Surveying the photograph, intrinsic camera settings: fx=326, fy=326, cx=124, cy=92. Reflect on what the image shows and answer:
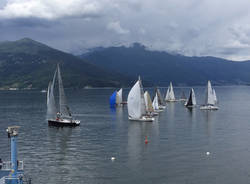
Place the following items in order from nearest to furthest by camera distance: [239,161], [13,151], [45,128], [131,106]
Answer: [13,151], [239,161], [45,128], [131,106]

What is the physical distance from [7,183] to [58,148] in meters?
34.3

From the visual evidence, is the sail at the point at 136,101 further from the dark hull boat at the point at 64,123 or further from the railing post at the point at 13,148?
the railing post at the point at 13,148

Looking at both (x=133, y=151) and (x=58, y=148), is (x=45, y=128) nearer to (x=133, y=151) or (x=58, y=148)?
(x=58, y=148)

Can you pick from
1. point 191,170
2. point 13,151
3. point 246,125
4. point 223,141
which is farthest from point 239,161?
point 246,125

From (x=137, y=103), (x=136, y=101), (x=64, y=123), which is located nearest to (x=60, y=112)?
(x=64, y=123)

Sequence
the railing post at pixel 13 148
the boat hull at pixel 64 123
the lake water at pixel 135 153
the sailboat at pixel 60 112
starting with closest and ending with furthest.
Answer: the railing post at pixel 13 148 → the lake water at pixel 135 153 → the boat hull at pixel 64 123 → the sailboat at pixel 60 112

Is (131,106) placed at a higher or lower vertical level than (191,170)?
higher

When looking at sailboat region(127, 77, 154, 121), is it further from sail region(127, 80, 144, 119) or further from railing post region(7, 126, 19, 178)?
railing post region(7, 126, 19, 178)

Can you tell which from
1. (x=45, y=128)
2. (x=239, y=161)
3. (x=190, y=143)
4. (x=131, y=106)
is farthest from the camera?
(x=131, y=106)

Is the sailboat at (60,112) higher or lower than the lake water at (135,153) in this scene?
higher

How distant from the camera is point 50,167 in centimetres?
6350

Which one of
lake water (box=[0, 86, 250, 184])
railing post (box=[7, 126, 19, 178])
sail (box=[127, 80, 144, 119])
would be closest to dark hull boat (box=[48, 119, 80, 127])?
lake water (box=[0, 86, 250, 184])

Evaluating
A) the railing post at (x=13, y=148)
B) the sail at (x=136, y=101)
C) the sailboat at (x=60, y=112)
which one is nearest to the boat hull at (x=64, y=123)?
the sailboat at (x=60, y=112)

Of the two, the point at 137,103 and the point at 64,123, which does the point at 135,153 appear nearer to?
the point at 64,123
